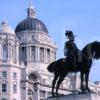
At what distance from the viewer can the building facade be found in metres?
98.3

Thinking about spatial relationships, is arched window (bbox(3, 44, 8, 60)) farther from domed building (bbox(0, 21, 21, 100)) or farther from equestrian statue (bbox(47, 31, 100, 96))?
equestrian statue (bbox(47, 31, 100, 96))

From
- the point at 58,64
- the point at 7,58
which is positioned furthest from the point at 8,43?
the point at 58,64

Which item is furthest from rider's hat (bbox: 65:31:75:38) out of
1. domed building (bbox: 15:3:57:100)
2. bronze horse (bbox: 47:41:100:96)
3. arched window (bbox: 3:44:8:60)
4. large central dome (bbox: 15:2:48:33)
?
large central dome (bbox: 15:2:48:33)

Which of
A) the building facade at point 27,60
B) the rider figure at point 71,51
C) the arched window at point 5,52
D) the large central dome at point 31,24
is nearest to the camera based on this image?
the rider figure at point 71,51

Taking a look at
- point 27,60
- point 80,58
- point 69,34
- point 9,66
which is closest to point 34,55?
point 27,60

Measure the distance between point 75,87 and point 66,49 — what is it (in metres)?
90.3

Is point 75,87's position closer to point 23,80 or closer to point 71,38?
point 23,80

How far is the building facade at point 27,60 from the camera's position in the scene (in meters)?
98.3

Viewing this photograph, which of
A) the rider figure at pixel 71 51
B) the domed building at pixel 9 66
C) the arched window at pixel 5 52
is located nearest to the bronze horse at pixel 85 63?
the rider figure at pixel 71 51

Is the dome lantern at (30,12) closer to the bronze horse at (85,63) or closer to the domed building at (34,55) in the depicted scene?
the domed building at (34,55)

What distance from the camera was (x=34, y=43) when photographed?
375 feet

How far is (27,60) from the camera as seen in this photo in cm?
11438

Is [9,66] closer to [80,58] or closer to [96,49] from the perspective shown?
[96,49]

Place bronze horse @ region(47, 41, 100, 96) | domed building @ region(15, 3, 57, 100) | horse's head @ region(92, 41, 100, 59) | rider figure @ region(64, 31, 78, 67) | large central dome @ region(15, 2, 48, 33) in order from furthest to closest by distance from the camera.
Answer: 1. large central dome @ region(15, 2, 48, 33)
2. domed building @ region(15, 3, 57, 100)
3. horse's head @ region(92, 41, 100, 59)
4. rider figure @ region(64, 31, 78, 67)
5. bronze horse @ region(47, 41, 100, 96)
